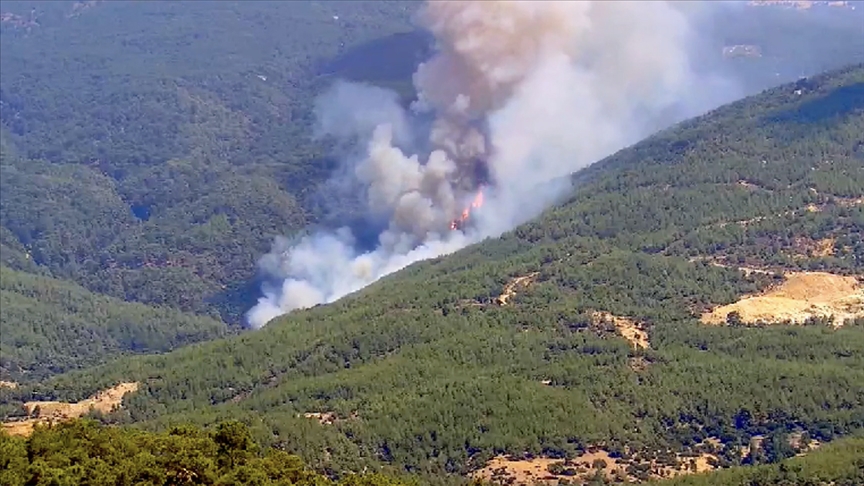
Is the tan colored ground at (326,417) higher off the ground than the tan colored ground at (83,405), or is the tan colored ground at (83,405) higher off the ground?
the tan colored ground at (83,405)

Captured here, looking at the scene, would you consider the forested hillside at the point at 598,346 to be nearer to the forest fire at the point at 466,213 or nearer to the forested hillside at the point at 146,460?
the forest fire at the point at 466,213

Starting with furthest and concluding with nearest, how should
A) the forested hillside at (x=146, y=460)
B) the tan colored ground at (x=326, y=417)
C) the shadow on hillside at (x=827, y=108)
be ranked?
the shadow on hillside at (x=827, y=108) → the tan colored ground at (x=326, y=417) → the forested hillside at (x=146, y=460)

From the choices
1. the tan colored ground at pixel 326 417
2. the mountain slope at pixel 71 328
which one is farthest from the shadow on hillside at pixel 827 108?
the tan colored ground at pixel 326 417

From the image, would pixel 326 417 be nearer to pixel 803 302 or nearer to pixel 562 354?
pixel 562 354

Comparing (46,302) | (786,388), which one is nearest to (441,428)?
(786,388)

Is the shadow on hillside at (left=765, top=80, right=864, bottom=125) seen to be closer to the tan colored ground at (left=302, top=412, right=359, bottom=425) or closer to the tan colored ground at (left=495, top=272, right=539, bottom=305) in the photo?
the tan colored ground at (left=495, top=272, right=539, bottom=305)

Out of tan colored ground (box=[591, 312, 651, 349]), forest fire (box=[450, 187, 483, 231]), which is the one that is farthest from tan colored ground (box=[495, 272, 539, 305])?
forest fire (box=[450, 187, 483, 231])
